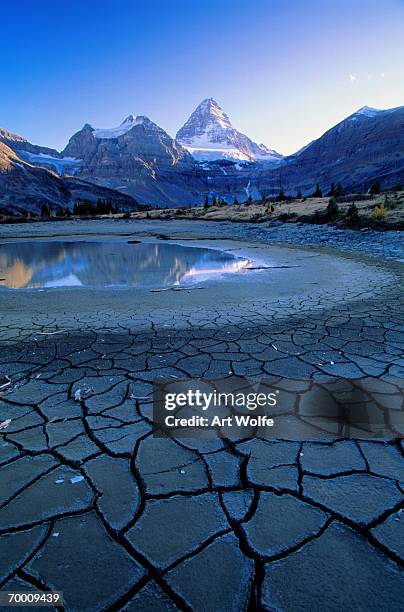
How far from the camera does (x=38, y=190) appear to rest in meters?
95.5

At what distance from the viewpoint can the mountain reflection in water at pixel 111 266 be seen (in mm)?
A: 8078

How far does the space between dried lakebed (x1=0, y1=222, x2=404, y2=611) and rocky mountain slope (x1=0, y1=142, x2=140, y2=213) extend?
3420 inches

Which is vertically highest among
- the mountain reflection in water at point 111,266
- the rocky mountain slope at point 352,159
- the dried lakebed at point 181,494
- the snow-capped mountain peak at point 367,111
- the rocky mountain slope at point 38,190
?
the snow-capped mountain peak at point 367,111

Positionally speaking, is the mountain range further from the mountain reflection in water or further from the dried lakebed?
the dried lakebed

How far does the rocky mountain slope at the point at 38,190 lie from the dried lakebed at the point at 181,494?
8686 centimetres

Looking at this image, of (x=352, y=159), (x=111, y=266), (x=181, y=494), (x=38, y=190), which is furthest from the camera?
(x=352, y=159)

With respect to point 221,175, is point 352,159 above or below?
below

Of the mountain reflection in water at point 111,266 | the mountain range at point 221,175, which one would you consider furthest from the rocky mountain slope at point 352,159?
the mountain reflection in water at point 111,266

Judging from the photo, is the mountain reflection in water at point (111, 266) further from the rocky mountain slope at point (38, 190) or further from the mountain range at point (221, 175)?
the mountain range at point (221, 175)

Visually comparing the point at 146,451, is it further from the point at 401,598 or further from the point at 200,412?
the point at 401,598

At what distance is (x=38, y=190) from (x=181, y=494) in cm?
11034

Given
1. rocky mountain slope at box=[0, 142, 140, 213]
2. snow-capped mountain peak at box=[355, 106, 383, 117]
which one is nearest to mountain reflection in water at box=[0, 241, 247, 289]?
rocky mountain slope at box=[0, 142, 140, 213]

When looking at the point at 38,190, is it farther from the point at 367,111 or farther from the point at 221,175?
the point at 367,111

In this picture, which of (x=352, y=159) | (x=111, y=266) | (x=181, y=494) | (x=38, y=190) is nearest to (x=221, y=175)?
(x=352, y=159)
